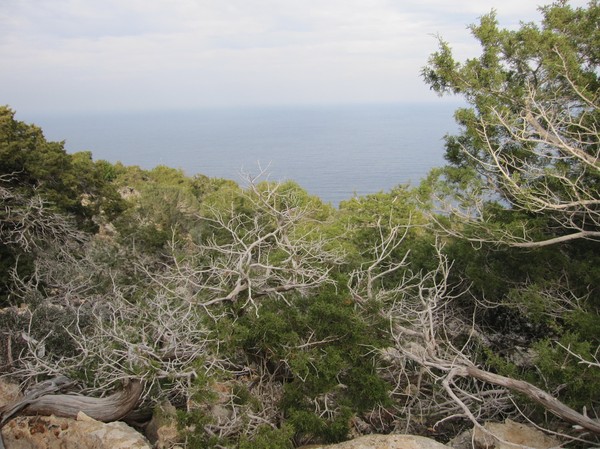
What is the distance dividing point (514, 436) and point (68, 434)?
633 centimetres

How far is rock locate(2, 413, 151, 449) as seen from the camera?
682 cm

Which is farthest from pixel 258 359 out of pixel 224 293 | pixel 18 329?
pixel 18 329

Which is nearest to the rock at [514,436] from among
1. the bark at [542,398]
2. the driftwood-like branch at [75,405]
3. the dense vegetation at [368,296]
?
the dense vegetation at [368,296]

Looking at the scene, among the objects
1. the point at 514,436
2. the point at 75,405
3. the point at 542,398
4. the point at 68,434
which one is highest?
the point at 542,398

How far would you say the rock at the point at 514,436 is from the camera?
706 centimetres

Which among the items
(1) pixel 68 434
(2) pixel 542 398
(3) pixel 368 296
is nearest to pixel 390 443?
(2) pixel 542 398

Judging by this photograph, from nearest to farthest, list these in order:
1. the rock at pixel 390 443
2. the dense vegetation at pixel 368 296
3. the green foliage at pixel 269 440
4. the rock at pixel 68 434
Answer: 1. the green foliage at pixel 269 440
2. the rock at pixel 390 443
3. the rock at pixel 68 434
4. the dense vegetation at pixel 368 296

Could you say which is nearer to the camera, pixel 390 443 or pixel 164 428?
pixel 390 443

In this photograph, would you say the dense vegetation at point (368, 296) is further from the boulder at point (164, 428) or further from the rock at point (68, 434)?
the rock at point (68, 434)

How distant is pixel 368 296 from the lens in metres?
8.39

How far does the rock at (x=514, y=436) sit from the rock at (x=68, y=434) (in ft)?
14.9

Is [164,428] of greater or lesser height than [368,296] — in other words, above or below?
below

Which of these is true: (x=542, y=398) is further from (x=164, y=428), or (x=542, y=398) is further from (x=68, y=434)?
(x=68, y=434)

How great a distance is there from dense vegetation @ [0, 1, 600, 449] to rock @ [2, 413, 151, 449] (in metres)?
0.59
